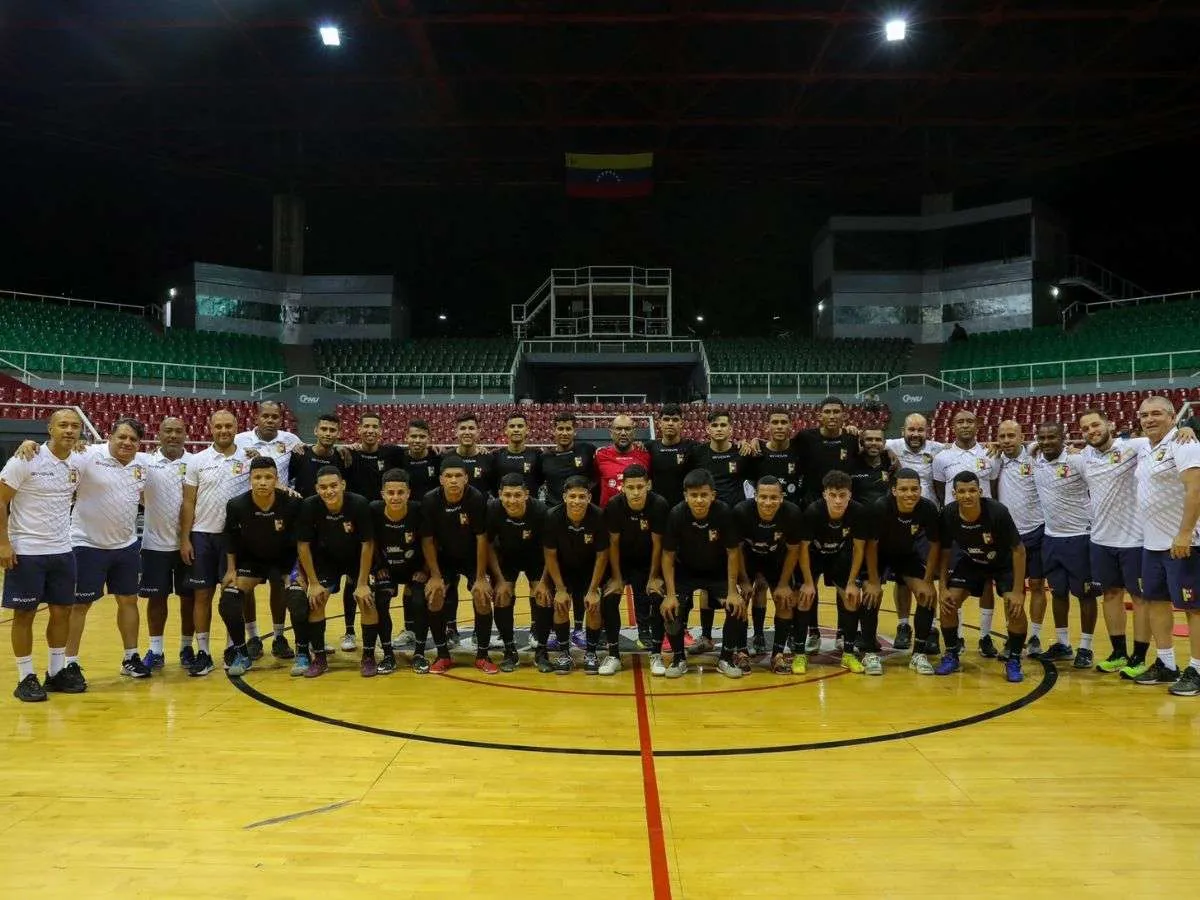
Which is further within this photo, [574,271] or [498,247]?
[498,247]

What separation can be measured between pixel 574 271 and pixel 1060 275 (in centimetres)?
1836

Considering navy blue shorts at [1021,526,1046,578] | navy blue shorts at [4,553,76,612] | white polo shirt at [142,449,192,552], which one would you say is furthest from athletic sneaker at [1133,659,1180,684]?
navy blue shorts at [4,553,76,612]

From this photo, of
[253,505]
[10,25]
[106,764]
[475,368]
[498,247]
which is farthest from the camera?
[498,247]

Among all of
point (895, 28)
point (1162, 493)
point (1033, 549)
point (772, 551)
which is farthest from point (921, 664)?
point (895, 28)

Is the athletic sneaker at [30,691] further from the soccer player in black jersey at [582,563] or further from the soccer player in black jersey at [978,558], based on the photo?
the soccer player in black jersey at [978,558]

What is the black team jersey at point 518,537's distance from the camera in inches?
257

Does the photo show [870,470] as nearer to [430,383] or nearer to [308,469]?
[308,469]

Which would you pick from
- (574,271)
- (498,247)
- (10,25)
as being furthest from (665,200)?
(10,25)

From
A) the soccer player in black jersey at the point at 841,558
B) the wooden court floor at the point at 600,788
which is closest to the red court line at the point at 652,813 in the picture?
the wooden court floor at the point at 600,788

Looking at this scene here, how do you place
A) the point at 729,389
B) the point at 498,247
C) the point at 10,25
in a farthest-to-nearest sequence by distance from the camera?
the point at 498,247 < the point at 729,389 < the point at 10,25

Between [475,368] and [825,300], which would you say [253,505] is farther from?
[825,300]

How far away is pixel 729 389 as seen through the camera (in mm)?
25844

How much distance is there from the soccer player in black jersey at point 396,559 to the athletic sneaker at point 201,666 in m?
1.30

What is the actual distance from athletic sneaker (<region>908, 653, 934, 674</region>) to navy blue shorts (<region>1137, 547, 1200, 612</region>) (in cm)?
175
